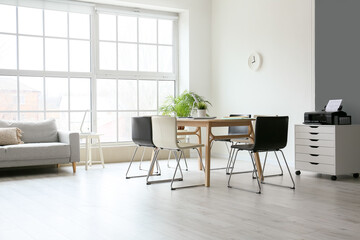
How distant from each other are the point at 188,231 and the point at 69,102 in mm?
4926

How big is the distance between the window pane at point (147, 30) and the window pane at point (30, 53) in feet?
6.23

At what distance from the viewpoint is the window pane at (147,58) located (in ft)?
27.7

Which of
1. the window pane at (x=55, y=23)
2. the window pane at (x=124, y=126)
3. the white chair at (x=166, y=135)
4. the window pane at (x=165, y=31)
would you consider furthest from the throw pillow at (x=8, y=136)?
the window pane at (x=165, y=31)

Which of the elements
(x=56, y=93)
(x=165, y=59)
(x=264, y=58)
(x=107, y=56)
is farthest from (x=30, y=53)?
(x=264, y=58)

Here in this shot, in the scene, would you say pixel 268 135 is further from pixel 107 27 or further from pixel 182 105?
pixel 107 27

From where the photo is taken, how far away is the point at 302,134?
612 cm

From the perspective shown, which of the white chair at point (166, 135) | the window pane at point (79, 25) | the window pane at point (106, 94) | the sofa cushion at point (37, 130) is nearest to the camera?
the white chair at point (166, 135)

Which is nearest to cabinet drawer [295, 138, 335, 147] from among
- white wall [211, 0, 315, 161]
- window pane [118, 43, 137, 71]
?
white wall [211, 0, 315, 161]

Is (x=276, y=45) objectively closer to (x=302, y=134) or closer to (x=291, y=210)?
(x=302, y=134)

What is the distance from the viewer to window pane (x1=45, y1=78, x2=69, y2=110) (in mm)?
7504

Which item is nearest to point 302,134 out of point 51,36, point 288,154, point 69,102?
point 288,154

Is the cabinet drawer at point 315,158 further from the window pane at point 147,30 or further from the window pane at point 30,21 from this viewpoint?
the window pane at point 30,21

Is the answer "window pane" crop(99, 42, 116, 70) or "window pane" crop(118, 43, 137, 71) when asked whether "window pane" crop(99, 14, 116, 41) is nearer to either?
"window pane" crop(99, 42, 116, 70)

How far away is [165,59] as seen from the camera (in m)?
8.75
